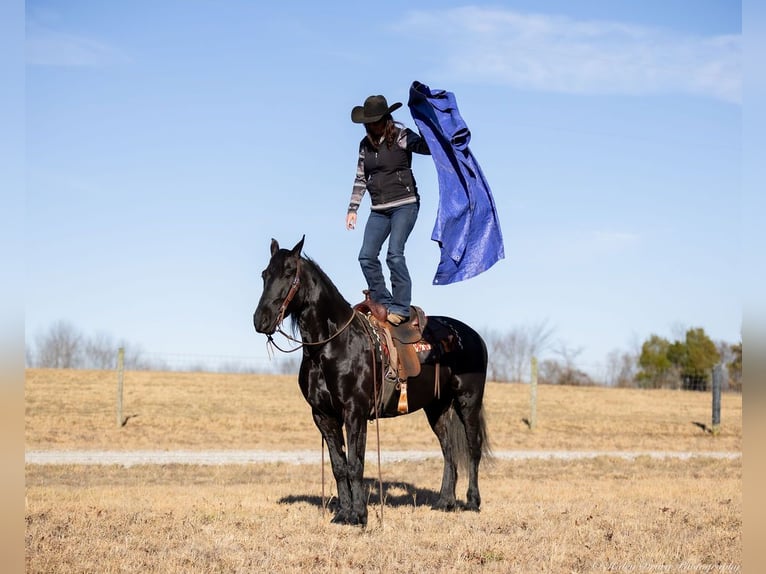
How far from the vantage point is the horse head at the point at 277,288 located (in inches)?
365

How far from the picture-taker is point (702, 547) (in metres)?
8.45

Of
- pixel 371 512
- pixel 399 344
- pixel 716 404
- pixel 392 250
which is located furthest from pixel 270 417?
pixel 392 250

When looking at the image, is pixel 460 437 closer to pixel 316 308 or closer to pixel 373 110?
pixel 316 308

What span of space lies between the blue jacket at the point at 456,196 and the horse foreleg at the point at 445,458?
9.42 feet

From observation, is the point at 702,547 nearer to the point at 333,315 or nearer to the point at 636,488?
the point at 333,315

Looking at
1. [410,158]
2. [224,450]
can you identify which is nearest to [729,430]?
[224,450]

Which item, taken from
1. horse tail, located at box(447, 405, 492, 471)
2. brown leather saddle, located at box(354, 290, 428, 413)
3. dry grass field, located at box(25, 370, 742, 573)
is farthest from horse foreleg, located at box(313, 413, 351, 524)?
horse tail, located at box(447, 405, 492, 471)

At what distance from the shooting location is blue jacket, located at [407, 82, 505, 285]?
9.57 meters

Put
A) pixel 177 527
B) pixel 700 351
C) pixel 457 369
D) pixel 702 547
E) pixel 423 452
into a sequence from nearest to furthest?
1. pixel 702 547
2. pixel 177 527
3. pixel 457 369
4. pixel 423 452
5. pixel 700 351

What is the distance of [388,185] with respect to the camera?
9.95 m

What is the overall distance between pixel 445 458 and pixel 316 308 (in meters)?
3.06

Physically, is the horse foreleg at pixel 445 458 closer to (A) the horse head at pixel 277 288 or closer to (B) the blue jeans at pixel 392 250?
(B) the blue jeans at pixel 392 250

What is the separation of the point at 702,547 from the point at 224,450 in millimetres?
16379

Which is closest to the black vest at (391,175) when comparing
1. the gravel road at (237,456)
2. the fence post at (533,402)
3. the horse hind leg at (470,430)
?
the horse hind leg at (470,430)
